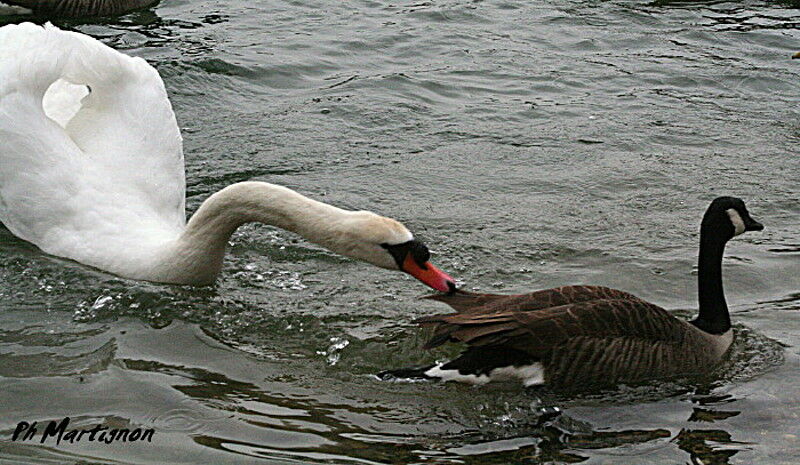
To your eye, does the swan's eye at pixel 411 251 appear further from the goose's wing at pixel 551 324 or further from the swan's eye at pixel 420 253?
the goose's wing at pixel 551 324

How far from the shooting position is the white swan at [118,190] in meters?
6.34

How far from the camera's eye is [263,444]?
5180 mm

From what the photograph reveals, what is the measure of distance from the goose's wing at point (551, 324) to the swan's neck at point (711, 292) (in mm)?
253

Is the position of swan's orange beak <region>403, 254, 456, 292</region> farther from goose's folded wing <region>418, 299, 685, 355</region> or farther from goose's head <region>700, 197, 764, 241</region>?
goose's head <region>700, 197, 764, 241</region>

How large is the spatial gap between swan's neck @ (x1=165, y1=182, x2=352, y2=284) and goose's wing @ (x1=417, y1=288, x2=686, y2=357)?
73 cm

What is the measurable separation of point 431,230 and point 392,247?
6.69 ft

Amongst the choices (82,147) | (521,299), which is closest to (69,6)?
(82,147)

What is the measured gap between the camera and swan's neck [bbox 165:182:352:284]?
6340mm

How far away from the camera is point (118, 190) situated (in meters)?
7.26

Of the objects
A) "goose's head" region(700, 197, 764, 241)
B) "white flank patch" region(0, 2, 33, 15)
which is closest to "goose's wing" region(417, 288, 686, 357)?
"goose's head" region(700, 197, 764, 241)

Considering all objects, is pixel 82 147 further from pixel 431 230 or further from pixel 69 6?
pixel 69 6

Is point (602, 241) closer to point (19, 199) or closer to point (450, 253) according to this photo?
point (450, 253)

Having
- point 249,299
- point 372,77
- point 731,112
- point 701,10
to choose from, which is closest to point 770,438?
point 249,299
